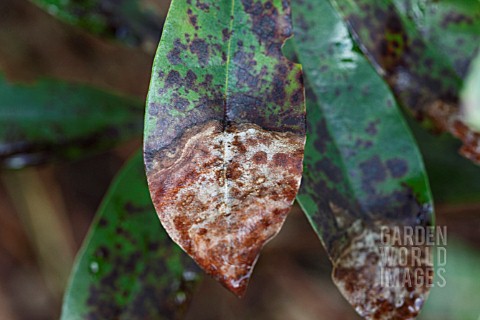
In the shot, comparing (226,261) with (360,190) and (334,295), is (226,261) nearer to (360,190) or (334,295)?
(360,190)

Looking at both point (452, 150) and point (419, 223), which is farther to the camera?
point (452, 150)

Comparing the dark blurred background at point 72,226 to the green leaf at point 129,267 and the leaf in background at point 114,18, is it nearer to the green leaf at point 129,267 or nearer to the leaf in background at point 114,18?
the leaf in background at point 114,18

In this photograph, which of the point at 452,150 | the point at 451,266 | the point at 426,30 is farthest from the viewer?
the point at 451,266

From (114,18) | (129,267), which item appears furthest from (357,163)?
(114,18)

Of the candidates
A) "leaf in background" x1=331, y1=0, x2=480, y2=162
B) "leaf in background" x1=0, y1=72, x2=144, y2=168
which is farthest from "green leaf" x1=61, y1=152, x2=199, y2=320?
"leaf in background" x1=331, y1=0, x2=480, y2=162

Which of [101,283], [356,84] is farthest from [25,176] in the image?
[356,84]

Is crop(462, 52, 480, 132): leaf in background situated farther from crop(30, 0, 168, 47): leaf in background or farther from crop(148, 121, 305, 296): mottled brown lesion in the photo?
crop(30, 0, 168, 47): leaf in background
